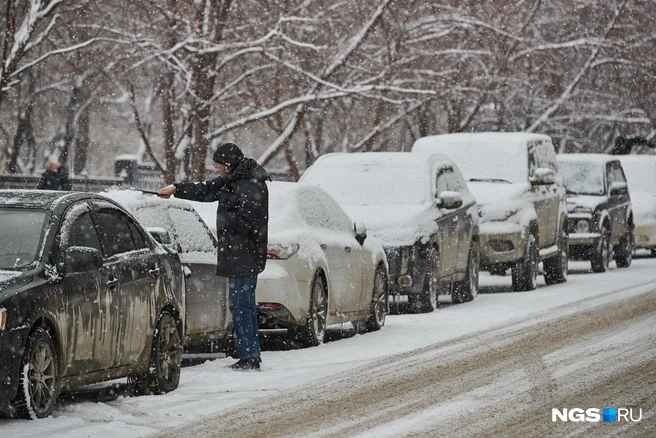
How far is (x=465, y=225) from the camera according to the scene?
1877 centimetres

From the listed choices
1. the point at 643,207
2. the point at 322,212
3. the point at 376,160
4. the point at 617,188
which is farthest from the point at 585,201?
the point at 322,212

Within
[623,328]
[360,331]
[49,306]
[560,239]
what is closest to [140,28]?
[560,239]

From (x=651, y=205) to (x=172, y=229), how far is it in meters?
19.3

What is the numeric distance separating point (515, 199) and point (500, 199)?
0.22 meters

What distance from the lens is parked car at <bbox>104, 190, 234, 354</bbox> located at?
11.5 meters

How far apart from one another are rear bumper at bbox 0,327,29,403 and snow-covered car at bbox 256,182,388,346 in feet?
15.8

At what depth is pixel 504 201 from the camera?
20625 mm

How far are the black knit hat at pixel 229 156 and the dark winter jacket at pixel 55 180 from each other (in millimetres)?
11890

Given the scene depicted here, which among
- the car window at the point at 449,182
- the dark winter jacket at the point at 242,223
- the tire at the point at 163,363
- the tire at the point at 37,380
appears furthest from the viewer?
the car window at the point at 449,182

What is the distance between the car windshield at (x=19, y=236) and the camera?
8.79m

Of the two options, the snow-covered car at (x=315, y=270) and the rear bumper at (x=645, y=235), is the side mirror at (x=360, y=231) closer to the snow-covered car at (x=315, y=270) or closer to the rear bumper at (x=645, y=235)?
the snow-covered car at (x=315, y=270)

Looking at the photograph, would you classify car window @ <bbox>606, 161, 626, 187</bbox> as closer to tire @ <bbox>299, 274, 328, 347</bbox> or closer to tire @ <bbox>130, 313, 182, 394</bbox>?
tire @ <bbox>299, 274, 328, 347</bbox>

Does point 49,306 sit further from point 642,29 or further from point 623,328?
point 642,29

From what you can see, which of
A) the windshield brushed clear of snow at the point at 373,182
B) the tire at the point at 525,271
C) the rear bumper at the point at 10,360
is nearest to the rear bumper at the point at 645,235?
the tire at the point at 525,271
